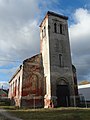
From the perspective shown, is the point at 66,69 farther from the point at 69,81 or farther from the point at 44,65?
the point at 44,65

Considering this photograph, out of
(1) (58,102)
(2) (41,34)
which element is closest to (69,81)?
(1) (58,102)

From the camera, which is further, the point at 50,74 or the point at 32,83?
the point at 32,83

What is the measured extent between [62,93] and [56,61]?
16.7 feet

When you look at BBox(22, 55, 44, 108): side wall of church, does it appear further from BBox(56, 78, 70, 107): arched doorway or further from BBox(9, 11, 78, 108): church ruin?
BBox(56, 78, 70, 107): arched doorway

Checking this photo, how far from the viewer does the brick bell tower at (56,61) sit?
24500 millimetres

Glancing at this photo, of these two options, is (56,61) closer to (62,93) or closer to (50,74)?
(50,74)

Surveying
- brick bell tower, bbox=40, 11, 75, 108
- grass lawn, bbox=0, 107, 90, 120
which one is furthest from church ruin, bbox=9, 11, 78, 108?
grass lawn, bbox=0, 107, 90, 120

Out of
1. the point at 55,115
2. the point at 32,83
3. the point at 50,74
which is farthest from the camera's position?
the point at 32,83

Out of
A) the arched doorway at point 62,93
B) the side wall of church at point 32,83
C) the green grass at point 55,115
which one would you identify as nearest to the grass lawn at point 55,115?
the green grass at point 55,115

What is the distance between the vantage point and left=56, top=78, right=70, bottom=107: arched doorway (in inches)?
965

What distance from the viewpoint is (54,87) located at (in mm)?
24438

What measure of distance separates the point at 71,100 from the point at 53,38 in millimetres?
10365

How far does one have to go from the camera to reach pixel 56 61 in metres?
26.1

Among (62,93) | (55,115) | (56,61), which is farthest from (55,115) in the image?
(56,61)
